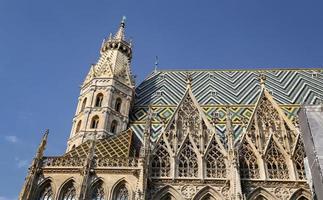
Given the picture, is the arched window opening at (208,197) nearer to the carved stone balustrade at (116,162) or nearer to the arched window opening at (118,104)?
the carved stone balustrade at (116,162)

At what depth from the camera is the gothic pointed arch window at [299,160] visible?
52.8 ft

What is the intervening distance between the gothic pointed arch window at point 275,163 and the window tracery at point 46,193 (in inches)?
353

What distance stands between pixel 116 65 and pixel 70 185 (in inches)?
375

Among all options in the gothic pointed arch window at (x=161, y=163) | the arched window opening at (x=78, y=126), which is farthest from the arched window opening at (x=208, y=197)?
the arched window opening at (x=78, y=126)

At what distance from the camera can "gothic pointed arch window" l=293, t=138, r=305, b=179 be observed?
1610 centimetres

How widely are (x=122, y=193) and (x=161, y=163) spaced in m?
2.10

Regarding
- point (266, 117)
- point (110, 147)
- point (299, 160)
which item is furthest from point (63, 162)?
point (299, 160)

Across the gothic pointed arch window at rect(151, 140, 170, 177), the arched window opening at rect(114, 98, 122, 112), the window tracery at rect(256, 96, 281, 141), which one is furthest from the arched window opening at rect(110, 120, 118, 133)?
the window tracery at rect(256, 96, 281, 141)

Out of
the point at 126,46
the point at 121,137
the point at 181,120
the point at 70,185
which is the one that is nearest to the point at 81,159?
the point at 70,185

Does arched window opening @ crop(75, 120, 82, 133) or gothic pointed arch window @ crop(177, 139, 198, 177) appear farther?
arched window opening @ crop(75, 120, 82, 133)

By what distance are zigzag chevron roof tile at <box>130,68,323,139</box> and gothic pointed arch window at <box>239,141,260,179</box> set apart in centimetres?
213

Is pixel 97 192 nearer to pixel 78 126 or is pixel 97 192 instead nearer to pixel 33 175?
pixel 33 175

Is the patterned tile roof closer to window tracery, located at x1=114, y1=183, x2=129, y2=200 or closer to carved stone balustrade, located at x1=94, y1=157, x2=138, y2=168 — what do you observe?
carved stone balustrade, located at x1=94, y1=157, x2=138, y2=168

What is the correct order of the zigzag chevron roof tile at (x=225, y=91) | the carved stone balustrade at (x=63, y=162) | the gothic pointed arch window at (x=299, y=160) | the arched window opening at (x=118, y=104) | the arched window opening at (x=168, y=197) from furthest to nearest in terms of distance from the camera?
1. the arched window opening at (x=118, y=104)
2. the zigzag chevron roof tile at (x=225, y=91)
3. the carved stone balustrade at (x=63, y=162)
4. the gothic pointed arch window at (x=299, y=160)
5. the arched window opening at (x=168, y=197)
